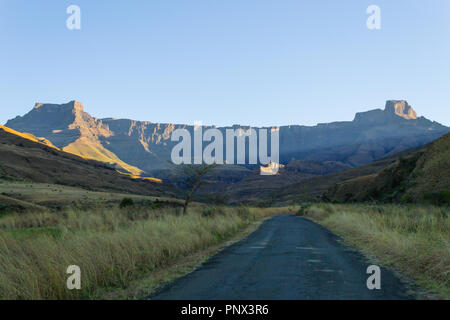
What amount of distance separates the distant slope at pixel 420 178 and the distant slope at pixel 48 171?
76991 millimetres

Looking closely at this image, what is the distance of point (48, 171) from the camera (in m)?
113

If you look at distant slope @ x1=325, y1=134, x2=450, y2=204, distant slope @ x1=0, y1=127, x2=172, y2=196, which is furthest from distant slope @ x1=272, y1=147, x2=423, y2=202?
distant slope @ x1=325, y1=134, x2=450, y2=204

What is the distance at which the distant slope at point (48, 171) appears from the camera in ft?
330

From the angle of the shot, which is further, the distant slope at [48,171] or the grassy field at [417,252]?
the distant slope at [48,171]

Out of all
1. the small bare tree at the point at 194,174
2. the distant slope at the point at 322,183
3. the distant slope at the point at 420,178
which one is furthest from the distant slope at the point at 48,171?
the distant slope at the point at 420,178

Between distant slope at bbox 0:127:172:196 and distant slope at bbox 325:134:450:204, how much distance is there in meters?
77.0

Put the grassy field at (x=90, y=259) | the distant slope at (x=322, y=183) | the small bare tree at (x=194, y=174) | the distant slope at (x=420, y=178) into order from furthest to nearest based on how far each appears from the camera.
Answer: the distant slope at (x=322, y=183) → the distant slope at (x=420, y=178) → the small bare tree at (x=194, y=174) → the grassy field at (x=90, y=259)

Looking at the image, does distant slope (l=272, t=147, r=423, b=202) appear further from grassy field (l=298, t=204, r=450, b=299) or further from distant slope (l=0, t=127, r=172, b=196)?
grassy field (l=298, t=204, r=450, b=299)

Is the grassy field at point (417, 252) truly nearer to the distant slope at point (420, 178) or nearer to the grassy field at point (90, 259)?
the grassy field at point (90, 259)

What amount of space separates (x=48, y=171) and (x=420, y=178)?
104 metres

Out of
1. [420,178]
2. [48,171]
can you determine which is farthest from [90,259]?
[48,171]
